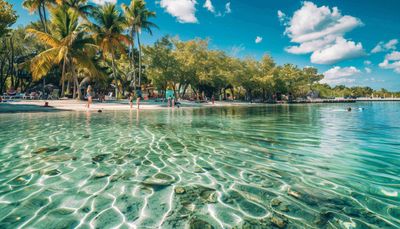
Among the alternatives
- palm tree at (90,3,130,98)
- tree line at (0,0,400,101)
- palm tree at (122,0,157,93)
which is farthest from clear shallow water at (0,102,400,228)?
palm tree at (122,0,157,93)

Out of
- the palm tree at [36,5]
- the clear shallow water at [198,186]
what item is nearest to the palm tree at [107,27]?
the palm tree at [36,5]

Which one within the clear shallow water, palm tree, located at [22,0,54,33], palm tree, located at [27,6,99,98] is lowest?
the clear shallow water

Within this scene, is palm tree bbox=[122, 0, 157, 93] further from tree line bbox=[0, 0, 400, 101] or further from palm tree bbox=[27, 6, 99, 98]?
palm tree bbox=[27, 6, 99, 98]

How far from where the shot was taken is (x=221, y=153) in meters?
5.63

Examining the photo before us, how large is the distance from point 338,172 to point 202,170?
2.46m

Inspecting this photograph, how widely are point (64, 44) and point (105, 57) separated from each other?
44.3 ft

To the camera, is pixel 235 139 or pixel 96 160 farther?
pixel 235 139

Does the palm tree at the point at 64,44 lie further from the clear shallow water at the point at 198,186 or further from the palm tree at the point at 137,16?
the clear shallow water at the point at 198,186

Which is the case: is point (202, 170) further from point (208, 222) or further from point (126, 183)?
point (208, 222)

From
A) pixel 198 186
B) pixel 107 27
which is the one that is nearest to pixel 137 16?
pixel 107 27

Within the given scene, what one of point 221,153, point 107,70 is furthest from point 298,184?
point 107,70

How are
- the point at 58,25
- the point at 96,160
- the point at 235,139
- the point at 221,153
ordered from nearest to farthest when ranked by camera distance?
1. the point at 96,160
2. the point at 221,153
3. the point at 235,139
4. the point at 58,25

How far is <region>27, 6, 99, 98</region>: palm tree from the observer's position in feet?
80.4

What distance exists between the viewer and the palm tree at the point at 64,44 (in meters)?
24.5
